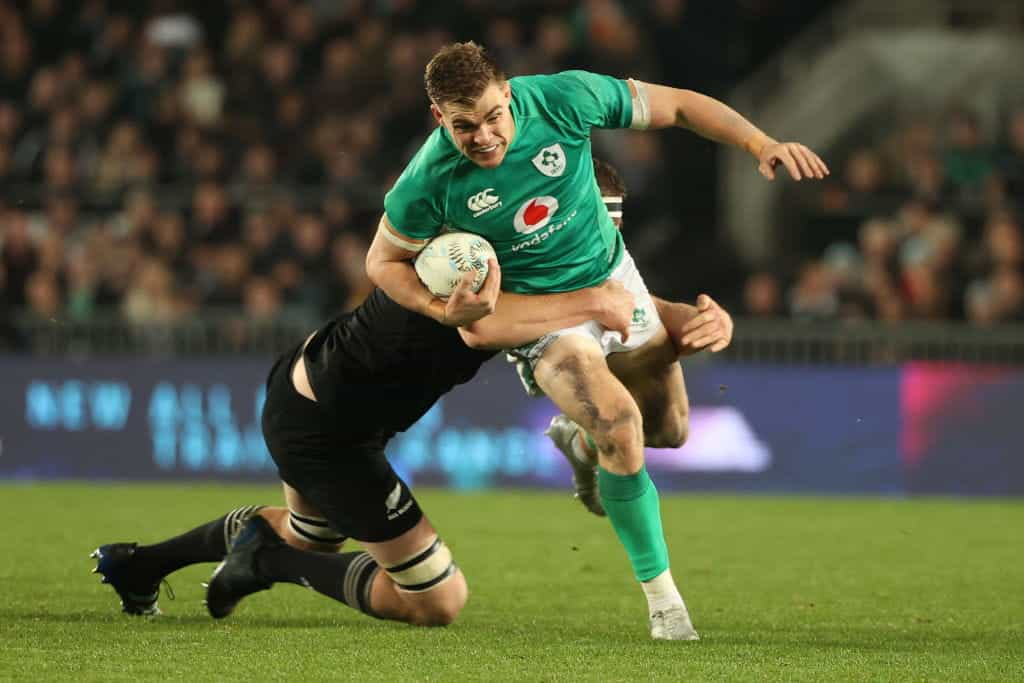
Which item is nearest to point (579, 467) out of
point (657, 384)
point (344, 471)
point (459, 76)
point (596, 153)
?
point (657, 384)

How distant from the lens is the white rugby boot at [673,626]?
6.40m

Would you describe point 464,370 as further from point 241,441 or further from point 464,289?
point 241,441

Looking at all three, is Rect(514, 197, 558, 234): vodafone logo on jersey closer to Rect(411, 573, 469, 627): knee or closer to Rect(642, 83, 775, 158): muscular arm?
Rect(642, 83, 775, 158): muscular arm

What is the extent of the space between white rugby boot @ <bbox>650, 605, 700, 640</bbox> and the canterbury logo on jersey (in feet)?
5.02

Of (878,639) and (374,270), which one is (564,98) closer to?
(374,270)

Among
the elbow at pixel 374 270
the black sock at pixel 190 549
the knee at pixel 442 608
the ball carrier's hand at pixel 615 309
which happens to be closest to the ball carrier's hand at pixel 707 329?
the ball carrier's hand at pixel 615 309

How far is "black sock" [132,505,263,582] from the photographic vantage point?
7090 mm

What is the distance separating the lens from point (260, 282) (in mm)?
14859

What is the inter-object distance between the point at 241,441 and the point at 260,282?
1.46m

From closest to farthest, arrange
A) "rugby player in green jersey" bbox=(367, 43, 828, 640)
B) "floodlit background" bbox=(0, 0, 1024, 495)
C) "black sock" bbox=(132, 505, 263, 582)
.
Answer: "rugby player in green jersey" bbox=(367, 43, 828, 640) → "black sock" bbox=(132, 505, 263, 582) → "floodlit background" bbox=(0, 0, 1024, 495)

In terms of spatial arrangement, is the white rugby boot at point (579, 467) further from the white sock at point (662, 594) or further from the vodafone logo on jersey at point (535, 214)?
the vodafone logo on jersey at point (535, 214)

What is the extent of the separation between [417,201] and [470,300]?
442mm

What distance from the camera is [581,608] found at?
752 centimetres

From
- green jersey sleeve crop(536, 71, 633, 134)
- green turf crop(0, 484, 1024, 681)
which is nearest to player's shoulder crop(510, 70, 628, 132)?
green jersey sleeve crop(536, 71, 633, 134)
